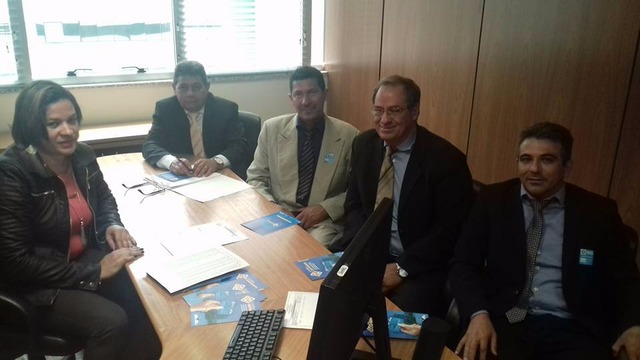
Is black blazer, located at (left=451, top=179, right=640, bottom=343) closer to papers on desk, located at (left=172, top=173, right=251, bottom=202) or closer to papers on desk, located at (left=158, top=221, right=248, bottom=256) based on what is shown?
papers on desk, located at (left=158, top=221, right=248, bottom=256)

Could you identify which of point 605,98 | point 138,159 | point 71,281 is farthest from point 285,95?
point 71,281

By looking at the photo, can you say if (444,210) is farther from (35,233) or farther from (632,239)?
(35,233)

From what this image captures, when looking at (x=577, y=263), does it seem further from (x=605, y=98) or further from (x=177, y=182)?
(x=177, y=182)

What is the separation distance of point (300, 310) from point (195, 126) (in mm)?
2043

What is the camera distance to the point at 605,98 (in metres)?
2.43

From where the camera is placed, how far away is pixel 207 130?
3.20 metres

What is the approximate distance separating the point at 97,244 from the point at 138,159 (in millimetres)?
1076

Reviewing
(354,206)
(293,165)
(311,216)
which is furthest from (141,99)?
(354,206)

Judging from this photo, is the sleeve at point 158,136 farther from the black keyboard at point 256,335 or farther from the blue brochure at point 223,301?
the black keyboard at point 256,335

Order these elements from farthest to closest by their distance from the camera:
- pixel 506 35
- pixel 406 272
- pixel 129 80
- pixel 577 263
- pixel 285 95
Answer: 1. pixel 285 95
2. pixel 129 80
3. pixel 506 35
4. pixel 406 272
5. pixel 577 263

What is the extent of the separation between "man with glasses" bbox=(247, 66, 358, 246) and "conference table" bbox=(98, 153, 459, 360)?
0.77ft

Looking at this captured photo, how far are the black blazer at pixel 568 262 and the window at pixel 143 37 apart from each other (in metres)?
3.21

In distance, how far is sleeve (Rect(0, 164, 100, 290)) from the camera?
1.70 metres

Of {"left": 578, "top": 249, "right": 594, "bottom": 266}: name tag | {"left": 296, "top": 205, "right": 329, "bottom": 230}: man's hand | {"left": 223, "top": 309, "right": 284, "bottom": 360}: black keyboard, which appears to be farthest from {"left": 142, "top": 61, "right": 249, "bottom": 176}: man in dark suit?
{"left": 578, "top": 249, "right": 594, "bottom": 266}: name tag
